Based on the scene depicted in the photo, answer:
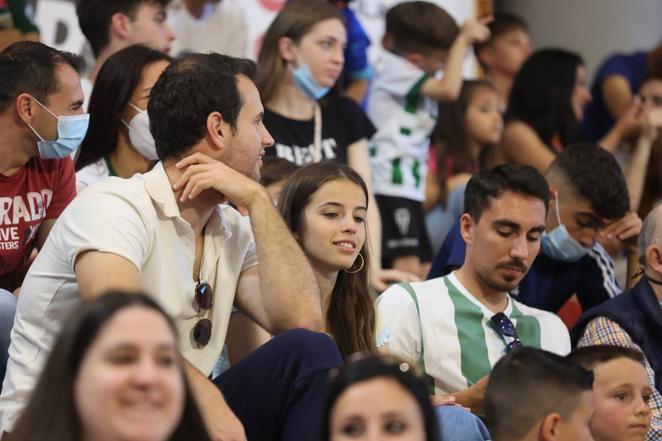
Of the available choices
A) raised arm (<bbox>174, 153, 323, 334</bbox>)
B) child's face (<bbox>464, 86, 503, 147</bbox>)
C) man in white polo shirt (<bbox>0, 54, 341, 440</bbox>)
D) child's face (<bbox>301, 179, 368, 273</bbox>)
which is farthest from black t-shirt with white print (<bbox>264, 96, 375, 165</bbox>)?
raised arm (<bbox>174, 153, 323, 334</bbox>)

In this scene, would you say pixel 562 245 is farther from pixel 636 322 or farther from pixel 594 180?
pixel 636 322

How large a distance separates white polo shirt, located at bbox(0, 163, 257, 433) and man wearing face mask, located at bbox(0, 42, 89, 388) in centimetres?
58

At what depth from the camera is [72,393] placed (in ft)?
7.42

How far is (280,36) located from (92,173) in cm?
117

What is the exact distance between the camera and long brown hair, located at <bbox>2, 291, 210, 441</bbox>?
2.26 m

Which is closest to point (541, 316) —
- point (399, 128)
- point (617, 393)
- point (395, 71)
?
point (617, 393)

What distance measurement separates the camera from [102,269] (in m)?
3.06

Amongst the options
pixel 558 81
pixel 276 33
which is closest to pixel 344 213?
pixel 276 33

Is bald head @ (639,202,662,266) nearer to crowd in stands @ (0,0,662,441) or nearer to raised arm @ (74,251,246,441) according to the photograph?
crowd in stands @ (0,0,662,441)

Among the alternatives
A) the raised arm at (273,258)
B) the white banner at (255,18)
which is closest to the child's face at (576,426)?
the raised arm at (273,258)

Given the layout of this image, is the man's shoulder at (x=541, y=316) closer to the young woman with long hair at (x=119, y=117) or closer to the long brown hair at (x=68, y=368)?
the young woman with long hair at (x=119, y=117)

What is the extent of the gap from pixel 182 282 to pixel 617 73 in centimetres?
438

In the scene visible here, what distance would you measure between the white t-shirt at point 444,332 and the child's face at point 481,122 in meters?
2.58

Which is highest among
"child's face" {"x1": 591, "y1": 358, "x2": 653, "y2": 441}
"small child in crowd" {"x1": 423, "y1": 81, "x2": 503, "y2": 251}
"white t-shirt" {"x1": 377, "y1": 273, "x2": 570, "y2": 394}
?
"child's face" {"x1": 591, "y1": 358, "x2": 653, "y2": 441}
